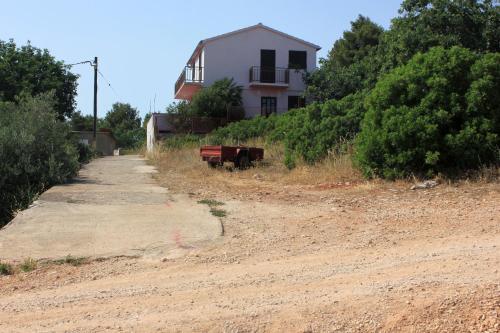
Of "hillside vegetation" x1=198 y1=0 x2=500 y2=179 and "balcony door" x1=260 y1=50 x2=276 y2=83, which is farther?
"balcony door" x1=260 y1=50 x2=276 y2=83

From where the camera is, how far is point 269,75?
121 ft

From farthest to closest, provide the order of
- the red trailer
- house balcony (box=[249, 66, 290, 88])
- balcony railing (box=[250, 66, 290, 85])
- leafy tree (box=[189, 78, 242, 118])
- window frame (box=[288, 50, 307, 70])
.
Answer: window frame (box=[288, 50, 307, 70]) → balcony railing (box=[250, 66, 290, 85]) → house balcony (box=[249, 66, 290, 88]) → leafy tree (box=[189, 78, 242, 118]) → the red trailer

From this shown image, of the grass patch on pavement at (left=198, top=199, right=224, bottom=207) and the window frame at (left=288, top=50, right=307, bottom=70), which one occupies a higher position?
the window frame at (left=288, top=50, right=307, bottom=70)

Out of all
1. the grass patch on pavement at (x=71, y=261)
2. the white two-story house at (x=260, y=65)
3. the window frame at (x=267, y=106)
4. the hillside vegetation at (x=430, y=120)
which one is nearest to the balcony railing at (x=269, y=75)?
the white two-story house at (x=260, y=65)

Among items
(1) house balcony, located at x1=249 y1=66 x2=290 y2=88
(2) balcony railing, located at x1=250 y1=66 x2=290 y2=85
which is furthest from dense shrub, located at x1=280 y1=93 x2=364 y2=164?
(2) balcony railing, located at x1=250 y1=66 x2=290 y2=85

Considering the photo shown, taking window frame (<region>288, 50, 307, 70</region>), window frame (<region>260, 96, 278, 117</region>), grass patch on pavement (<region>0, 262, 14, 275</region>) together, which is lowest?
grass patch on pavement (<region>0, 262, 14, 275</region>)

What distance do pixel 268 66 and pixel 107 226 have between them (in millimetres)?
29700

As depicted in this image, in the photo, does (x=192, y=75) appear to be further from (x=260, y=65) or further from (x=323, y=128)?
(x=323, y=128)

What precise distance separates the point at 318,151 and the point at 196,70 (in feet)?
82.3

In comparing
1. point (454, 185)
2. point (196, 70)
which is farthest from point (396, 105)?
point (196, 70)

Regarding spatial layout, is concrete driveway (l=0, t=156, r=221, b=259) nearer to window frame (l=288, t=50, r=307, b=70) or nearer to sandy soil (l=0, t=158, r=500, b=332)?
sandy soil (l=0, t=158, r=500, b=332)

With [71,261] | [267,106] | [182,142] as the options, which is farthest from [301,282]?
[267,106]

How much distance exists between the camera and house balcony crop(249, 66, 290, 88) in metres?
36.3

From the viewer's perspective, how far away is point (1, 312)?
4961mm
